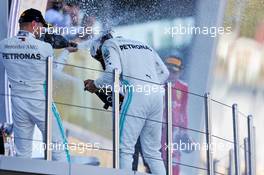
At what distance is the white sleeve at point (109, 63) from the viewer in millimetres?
3771

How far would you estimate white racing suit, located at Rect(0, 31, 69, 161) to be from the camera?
3.64 m

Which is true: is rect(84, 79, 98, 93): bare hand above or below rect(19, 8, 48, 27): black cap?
below

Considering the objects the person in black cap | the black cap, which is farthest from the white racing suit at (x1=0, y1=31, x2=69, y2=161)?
the black cap

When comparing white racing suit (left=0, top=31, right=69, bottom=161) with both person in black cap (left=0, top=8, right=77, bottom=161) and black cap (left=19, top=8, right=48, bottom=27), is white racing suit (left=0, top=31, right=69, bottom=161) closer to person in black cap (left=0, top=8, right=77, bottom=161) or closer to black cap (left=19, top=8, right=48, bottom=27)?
person in black cap (left=0, top=8, right=77, bottom=161)

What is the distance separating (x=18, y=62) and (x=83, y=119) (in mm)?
1365

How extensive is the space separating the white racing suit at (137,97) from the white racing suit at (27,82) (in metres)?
0.19

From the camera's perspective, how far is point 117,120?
11.3 ft

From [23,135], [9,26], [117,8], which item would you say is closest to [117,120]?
[23,135]

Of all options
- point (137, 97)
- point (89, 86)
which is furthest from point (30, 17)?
point (137, 97)

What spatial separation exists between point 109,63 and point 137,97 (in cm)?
12

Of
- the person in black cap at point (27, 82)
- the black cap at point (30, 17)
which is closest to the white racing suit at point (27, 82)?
the person in black cap at point (27, 82)

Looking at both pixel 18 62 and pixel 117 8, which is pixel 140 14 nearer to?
pixel 117 8

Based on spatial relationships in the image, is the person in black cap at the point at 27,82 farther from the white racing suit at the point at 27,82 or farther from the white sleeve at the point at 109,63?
the white sleeve at the point at 109,63

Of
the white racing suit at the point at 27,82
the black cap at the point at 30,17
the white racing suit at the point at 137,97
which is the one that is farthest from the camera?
the black cap at the point at 30,17
